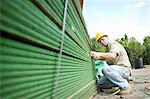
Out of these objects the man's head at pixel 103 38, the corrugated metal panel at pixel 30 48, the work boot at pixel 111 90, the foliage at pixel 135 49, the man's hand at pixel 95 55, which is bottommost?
the work boot at pixel 111 90

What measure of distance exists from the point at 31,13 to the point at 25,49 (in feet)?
0.74

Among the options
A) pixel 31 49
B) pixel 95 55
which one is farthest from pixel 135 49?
pixel 31 49

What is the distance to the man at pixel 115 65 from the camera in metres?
4.89

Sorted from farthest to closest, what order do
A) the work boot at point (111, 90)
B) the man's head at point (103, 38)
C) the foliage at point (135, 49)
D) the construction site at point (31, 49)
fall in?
the foliage at point (135, 49) → the man's head at point (103, 38) → the work boot at point (111, 90) → the construction site at point (31, 49)

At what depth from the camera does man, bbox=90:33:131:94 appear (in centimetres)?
489

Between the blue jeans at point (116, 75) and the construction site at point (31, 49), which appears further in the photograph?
the blue jeans at point (116, 75)

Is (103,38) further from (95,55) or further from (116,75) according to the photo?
(116,75)

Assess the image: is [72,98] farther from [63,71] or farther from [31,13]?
[31,13]

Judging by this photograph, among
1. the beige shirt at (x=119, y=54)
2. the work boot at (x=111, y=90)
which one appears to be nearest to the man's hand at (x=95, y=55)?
the beige shirt at (x=119, y=54)

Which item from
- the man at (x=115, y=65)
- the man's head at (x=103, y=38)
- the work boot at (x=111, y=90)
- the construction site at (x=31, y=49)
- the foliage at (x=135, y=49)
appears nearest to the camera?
the construction site at (x=31, y=49)

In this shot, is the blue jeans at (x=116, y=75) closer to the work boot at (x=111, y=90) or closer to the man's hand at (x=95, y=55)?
the work boot at (x=111, y=90)

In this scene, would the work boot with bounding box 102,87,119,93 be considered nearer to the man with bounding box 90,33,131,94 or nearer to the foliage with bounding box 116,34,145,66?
the man with bounding box 90,33,131,94

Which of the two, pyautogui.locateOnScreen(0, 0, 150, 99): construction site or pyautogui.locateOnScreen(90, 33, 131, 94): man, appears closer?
pyautogui.locateOnScreen(0, 0, 150, 99): construction site

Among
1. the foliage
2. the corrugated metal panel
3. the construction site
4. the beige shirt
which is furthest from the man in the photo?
the foliage
